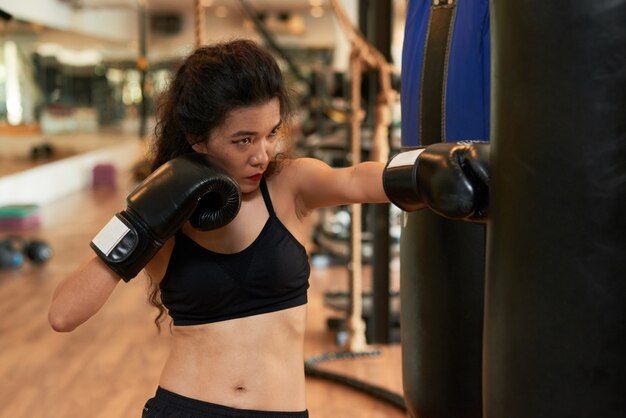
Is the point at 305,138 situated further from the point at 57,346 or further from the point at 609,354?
the point at 609,354

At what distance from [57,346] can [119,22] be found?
1152cm

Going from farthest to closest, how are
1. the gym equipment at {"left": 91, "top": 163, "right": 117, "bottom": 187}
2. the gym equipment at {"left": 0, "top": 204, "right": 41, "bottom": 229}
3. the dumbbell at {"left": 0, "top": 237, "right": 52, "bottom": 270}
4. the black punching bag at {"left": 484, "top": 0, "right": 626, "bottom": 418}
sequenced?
the gym equipment at {"left": 91, "top": 163, "right": 117, "bottom": 187}, the gym equipment at {"left": 0, "top": 204, "right": 41, "bottom": 229}, the dumbbell at {"left": 0, "top": 237, "right": 52, "bottom": 270}, the black punching bag at {"left": 484, "top": 0, "right": 626, "bottom": 418}

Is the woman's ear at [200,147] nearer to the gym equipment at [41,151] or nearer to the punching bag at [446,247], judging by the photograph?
the punching bag at [446,247]

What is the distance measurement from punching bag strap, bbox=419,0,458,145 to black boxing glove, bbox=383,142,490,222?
1.31ft

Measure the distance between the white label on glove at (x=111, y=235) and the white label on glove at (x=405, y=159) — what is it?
0.43 metres

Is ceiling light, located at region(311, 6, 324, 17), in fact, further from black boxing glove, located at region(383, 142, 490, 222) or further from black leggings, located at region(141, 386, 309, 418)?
black boxing glove, located at region(383, 142, 490, 222)

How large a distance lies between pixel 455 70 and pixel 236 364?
0.68m

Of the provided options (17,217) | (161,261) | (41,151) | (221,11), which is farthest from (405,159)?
(221,11)

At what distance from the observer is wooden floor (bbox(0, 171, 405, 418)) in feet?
11.1

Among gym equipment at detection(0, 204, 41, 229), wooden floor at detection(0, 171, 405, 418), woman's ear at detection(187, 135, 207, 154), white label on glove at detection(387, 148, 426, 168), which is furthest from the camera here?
gym equipment at detection(0, 204, 41, 229)

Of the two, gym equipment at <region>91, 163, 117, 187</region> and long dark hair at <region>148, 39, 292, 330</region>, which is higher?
long dark hair at <region>148, 39, 292, 330</region>

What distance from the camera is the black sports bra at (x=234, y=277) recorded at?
1533 millimetres

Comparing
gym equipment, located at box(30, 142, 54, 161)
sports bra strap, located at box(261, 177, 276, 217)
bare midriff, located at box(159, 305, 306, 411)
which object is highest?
sports bra strap, located at box(261, 177, 276, 217)

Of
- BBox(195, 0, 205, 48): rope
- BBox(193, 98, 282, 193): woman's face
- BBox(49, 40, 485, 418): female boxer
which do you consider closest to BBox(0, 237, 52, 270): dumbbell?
BBox(195, 0, 205, 48): rope
